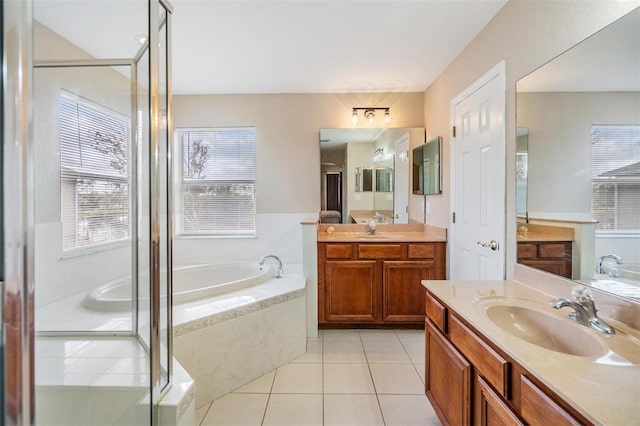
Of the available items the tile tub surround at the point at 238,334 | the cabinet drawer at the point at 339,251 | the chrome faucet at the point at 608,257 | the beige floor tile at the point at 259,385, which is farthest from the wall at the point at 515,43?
the beige floor tile at the point at 259,385

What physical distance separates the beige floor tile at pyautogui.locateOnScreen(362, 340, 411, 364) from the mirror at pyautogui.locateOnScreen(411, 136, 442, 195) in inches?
59.9

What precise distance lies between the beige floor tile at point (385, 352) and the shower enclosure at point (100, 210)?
1.62 m

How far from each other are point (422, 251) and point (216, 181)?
242 cm

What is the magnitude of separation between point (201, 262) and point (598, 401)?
3.43m

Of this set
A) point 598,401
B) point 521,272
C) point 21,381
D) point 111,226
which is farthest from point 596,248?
point 111,226

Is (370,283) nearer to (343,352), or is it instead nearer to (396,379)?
(343,352)

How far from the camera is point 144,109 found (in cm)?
136

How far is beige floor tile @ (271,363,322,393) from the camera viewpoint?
198cm

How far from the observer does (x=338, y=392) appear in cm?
195

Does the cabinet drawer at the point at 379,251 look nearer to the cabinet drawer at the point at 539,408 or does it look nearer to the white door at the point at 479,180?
the white door at the point at 479,180

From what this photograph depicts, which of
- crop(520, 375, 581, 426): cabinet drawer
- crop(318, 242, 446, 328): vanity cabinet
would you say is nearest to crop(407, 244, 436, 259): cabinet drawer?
crop(318, 242, 446, 328): vanity cabinet

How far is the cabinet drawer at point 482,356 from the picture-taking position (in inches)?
38.0

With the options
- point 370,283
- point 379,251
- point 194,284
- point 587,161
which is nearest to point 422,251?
point 379,251

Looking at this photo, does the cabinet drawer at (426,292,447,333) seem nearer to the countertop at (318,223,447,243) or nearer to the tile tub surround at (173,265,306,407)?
the tile tub surround at (173,265,306,407)
